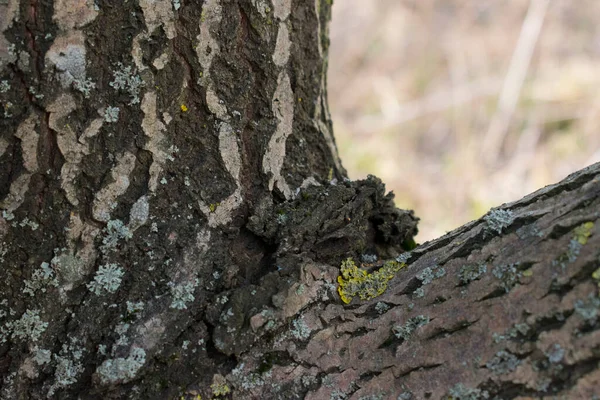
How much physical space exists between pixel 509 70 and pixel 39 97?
16.2 ft

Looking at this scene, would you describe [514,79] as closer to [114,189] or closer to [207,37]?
[207,37]

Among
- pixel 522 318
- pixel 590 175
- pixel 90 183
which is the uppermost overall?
pixel 590 175

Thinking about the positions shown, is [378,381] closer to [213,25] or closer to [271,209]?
[271,209]

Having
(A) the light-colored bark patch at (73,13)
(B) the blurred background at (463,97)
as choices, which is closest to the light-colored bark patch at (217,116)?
(A) the light-colored bark patch at (73,13)

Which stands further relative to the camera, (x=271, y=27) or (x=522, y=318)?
(x=271, y=27)

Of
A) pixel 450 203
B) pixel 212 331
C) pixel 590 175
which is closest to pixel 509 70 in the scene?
pixel 450 203

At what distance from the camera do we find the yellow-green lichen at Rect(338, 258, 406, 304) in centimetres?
Result: 108

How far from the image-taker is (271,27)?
1111 mm

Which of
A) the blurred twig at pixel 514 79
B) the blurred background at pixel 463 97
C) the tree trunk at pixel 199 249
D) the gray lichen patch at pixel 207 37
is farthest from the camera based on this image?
the blurred twig at pixel 514 79

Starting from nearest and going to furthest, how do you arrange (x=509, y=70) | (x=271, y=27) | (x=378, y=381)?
(x=378, y=381) → (x=271, y=27) → (x=509, y=70)

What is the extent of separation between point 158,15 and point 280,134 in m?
0.36

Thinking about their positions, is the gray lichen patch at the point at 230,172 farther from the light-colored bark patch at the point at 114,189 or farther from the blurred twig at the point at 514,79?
the blurred twig at the point at 514,79

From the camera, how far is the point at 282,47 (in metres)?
1.15

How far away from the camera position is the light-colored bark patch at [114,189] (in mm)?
1013
